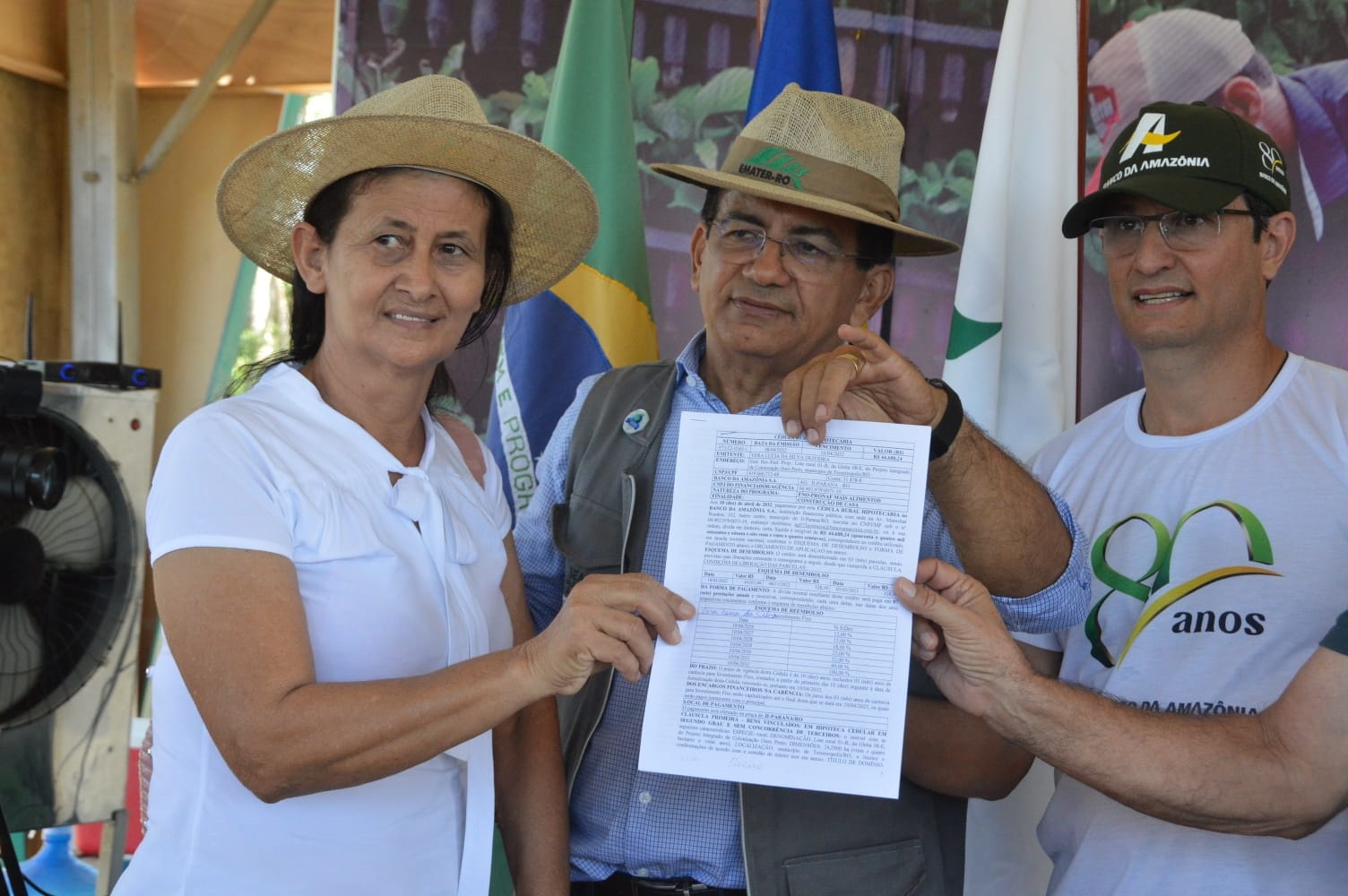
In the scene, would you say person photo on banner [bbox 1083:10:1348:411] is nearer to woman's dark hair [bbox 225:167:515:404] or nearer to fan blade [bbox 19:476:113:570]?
woman's dark hair [bbox 225:167:515:404]

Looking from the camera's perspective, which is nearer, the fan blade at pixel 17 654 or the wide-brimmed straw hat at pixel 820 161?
the wide-brimmed straw hat at pixel 820 161

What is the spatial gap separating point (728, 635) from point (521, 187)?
3.02ft

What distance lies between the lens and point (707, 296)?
8.07ft

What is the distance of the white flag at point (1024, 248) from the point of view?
2.92m

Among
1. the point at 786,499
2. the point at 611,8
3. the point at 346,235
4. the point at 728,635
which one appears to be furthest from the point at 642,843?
the point at 611,8

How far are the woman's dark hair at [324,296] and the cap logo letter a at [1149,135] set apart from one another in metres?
1.21

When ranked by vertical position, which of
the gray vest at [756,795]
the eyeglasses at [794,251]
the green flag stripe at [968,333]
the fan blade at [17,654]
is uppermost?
the eyeglasses at [794,251]

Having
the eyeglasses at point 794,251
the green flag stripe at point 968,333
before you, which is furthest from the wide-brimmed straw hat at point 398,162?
the green flag stripe at point 968,333

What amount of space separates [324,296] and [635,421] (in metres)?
0.65

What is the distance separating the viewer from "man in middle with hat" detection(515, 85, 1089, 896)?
1884 millimetres

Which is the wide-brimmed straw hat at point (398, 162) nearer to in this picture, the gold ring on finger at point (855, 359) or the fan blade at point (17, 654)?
the gold ring on finger at point (855, 359)

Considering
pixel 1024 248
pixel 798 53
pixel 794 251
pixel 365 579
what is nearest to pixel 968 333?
pixel 1024 248

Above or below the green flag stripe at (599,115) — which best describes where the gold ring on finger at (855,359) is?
below

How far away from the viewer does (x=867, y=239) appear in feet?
8.00
